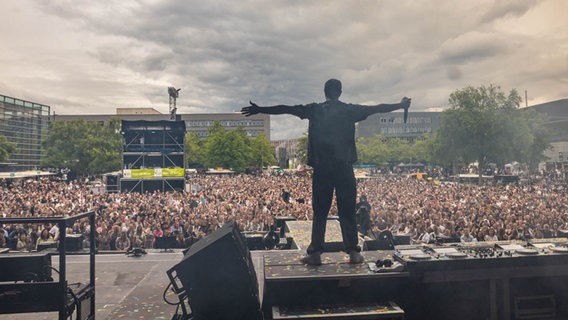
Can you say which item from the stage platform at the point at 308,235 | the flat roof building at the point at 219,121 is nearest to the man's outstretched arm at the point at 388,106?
the stage platform at the point at 308,235

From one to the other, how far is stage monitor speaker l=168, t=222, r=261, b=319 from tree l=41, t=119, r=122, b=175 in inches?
2666

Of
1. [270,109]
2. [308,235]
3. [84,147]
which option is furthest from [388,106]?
[84,147]

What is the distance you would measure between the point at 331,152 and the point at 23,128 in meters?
107

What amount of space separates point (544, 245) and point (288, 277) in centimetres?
467

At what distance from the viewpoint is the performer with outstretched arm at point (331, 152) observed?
19.9 ft

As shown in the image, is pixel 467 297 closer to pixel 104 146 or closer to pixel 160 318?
pixel 160 318

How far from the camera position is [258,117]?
430ft

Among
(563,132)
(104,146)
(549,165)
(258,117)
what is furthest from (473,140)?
Answer: (258,117)

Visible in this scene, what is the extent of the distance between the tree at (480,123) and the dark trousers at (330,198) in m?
49.9

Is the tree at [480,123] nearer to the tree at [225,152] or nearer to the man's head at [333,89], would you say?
the tree at [225,152]

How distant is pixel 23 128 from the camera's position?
9056 cm

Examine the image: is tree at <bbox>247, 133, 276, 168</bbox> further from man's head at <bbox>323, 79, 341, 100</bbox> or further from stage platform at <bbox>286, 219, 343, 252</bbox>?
man's head at <bbox>323, 79, 341, 100</bbox>

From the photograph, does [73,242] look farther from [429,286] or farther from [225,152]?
[225,152]

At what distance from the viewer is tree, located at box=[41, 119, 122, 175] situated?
66.1 m
